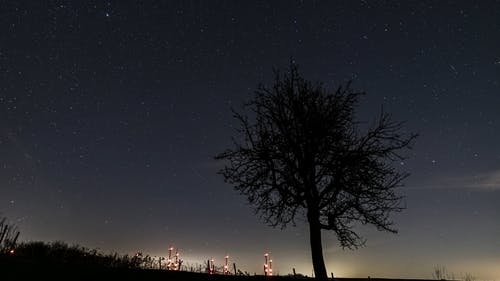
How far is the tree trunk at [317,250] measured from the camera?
15719 millimetres

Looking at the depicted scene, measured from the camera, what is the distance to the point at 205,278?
14227 millimetres

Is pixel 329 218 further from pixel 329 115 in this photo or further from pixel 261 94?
pixel 261 94

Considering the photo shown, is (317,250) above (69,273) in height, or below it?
above

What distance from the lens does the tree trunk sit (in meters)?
15.7

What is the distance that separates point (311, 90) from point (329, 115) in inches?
69.6

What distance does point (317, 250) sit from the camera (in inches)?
638

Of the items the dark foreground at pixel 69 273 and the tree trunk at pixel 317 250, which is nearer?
the dark foreground at pixel 69 273

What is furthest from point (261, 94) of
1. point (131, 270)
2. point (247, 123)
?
point (131, 270)

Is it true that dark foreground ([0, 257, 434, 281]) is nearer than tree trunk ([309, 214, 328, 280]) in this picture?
Yes

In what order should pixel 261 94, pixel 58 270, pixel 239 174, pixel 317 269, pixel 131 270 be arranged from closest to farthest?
pixel 58 270 → pixel 131 270 → pixel 317 269 → pixel 239 174 → pixel 261 94

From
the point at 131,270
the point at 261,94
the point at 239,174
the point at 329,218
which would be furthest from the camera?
the point at 261,94

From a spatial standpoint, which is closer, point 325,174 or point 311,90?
point 325,174

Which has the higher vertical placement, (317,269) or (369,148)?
(369,148)

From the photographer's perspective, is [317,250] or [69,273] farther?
[317,250]
